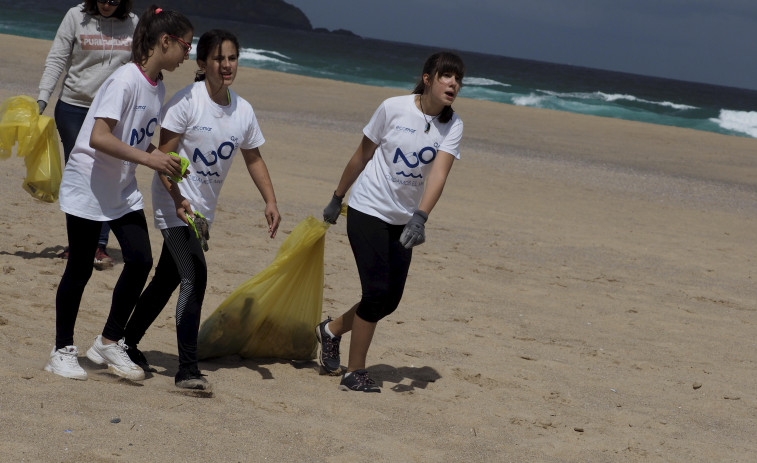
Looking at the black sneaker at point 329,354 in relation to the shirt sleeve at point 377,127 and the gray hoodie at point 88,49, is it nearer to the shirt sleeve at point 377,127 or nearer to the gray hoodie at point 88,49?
the shirt sleeve at point 377,127

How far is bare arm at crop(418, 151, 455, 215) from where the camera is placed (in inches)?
154

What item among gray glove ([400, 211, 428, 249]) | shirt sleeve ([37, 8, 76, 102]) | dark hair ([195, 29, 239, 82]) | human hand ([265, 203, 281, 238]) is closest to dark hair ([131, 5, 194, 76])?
dark hair ([195, 29, 239, 82])

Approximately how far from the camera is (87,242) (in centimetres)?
359

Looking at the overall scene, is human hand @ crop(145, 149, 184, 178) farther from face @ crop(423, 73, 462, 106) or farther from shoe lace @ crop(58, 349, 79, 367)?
face @ crop(423, 73, 462, 106)

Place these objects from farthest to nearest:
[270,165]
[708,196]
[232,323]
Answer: [708,196], [270,165], [232,323]

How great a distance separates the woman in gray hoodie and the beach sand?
982 mm

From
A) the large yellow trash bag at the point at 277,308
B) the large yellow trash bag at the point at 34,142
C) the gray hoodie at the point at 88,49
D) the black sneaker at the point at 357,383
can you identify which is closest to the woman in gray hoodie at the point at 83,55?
the gray hoodie at the point at 88,49

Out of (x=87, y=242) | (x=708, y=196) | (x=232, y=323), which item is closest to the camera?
(x=87, y=242)

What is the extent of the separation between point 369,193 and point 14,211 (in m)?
3.97

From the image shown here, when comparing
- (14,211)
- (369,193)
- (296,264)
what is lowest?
(14,211)

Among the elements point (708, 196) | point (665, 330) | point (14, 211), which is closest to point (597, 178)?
point (708, 196)

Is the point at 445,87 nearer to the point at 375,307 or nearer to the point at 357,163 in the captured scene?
the point at 357,163

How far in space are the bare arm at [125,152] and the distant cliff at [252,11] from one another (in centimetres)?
11615

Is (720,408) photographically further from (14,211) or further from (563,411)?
(14,211)
